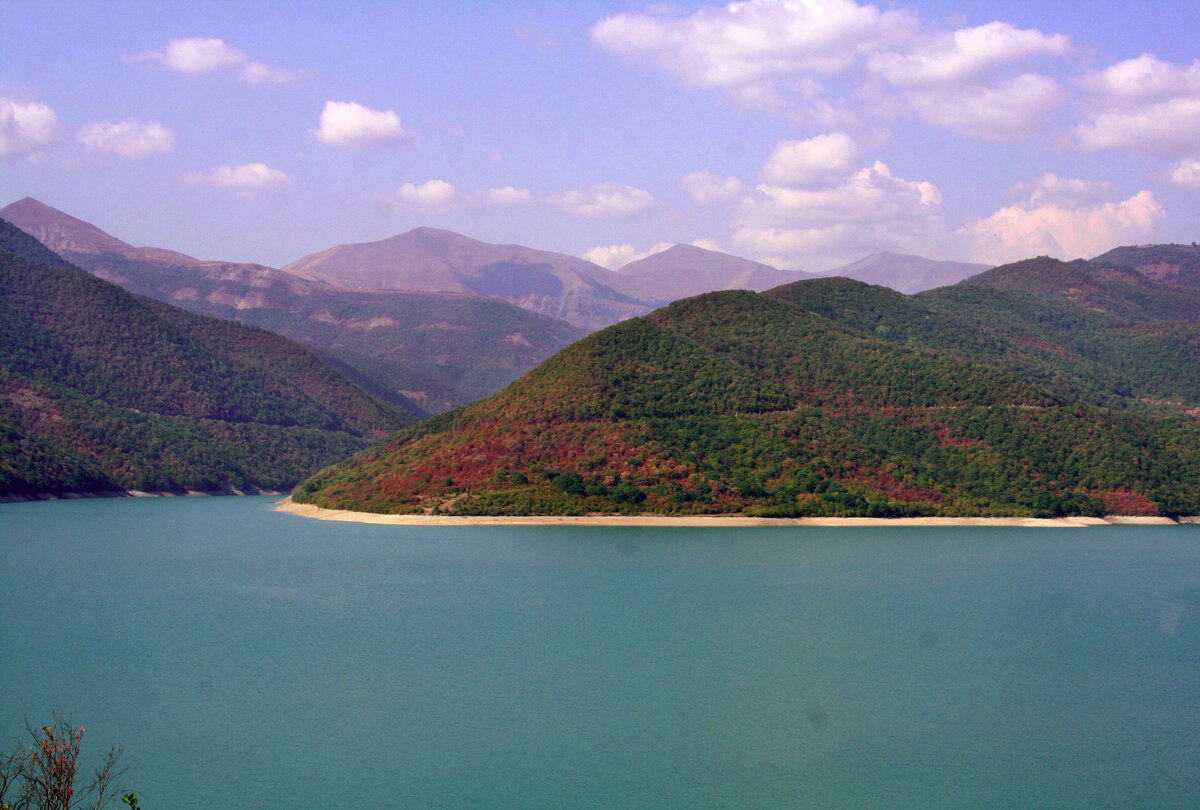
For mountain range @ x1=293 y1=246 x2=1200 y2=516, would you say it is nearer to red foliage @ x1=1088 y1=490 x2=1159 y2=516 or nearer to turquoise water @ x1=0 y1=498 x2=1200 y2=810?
red foliage @ x1=1088 y1=490 x2=1159 y2=516

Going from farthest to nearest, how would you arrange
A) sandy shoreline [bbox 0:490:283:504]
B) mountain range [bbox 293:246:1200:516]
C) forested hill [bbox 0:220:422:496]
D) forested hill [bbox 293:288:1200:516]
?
forested hill [bbox 0:220:422:496], sandy shoreline [bbox 0:490:283:504], mountain range [bbox 293:246:1200:516], forested hill [bbox 293:288:1200:516]

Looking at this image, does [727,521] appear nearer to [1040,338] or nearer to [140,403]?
[1040,338]

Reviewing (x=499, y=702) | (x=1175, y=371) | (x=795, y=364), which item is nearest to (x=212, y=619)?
(x=499, y=702)

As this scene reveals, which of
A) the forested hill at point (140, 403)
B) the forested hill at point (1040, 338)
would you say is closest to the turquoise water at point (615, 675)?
the forested hill at point (140, 403)

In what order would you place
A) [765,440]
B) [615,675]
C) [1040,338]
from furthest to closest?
[1040,338], [765,440], [615,675]

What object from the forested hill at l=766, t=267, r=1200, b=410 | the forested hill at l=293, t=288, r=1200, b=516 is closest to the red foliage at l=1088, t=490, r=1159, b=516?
the forested hill at l=293, t=288, r=1200, b=516

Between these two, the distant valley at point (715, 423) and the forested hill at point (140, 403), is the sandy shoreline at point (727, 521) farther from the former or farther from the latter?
the forested hill at point (140, 403)

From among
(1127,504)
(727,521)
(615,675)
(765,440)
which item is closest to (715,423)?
(765,440)
